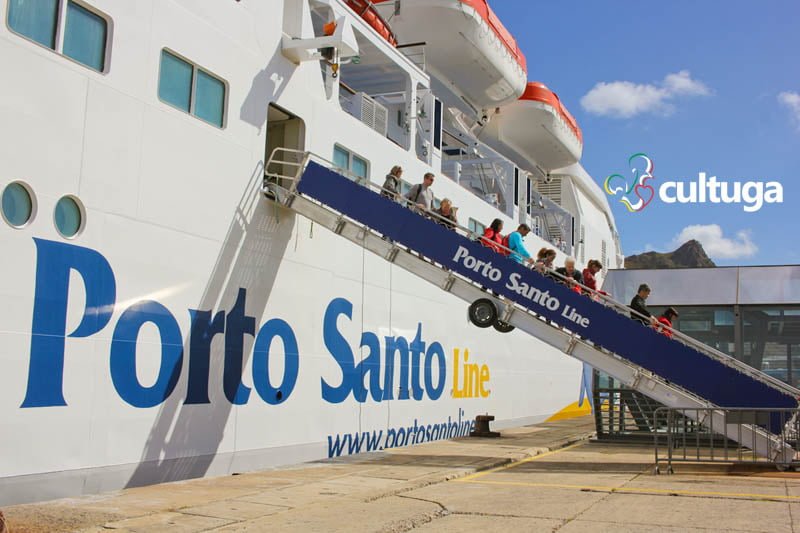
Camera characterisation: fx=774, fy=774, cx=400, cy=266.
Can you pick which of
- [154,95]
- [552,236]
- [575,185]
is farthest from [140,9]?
[575,185]

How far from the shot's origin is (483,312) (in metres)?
11.9

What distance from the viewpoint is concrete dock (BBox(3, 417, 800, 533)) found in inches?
265

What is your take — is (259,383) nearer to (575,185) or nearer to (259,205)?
(259,205)

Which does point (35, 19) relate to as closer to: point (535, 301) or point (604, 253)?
point (535, 301)

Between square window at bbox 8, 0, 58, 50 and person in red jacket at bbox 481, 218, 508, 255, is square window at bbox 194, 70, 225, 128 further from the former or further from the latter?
person in red jacket at bbox 481, 218, 508, 255

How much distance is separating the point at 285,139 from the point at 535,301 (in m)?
4.73

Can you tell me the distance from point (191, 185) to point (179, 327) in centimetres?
182

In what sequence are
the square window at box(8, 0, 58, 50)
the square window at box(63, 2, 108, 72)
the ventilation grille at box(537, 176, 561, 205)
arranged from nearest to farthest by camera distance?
the square window at box(8, 0, 58, 50) < the square window at box(63, 2, 108, 72) < the ventilation grille at box(537, 176, 561, 205)

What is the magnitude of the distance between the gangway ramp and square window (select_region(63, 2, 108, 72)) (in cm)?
333

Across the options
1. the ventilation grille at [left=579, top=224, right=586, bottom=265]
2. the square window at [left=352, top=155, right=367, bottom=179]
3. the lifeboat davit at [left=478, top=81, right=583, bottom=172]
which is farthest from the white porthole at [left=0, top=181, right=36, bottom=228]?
the ventilation grille at [left=579, top=224, right=586, bottom=265]

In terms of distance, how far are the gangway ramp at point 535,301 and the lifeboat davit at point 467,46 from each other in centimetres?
877

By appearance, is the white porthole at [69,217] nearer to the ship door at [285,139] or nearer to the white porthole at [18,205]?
the white porthole at [18,205]

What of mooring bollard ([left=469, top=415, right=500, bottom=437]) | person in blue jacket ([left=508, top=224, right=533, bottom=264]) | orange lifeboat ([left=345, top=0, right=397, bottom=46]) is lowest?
mooring bollard ([left=469, top=415, right=500, bottom=437])

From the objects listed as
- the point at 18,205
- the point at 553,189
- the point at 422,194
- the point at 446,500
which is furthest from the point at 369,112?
the point at 553,189
